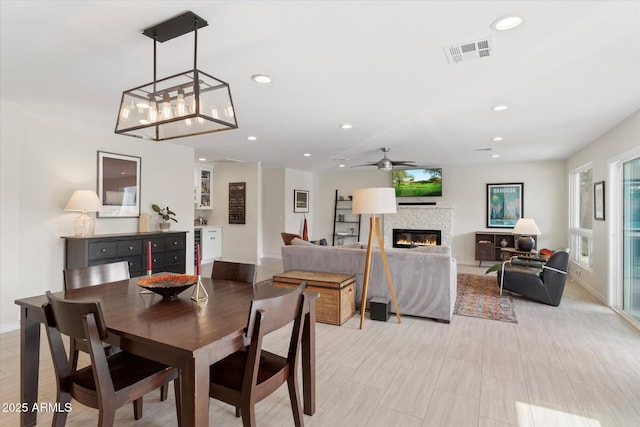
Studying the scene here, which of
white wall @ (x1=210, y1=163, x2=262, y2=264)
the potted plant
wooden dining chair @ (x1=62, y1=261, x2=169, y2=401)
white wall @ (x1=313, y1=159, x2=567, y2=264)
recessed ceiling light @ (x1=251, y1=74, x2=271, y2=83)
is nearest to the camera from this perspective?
wooden dining chair @ (x1=62, y1=261, x2=169, y2=401)

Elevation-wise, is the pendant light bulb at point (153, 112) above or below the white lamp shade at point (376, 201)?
above

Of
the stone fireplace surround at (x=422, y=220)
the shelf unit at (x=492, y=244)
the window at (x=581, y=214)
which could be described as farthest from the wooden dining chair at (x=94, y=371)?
the stone fireplace surround at (x=422, y=220)

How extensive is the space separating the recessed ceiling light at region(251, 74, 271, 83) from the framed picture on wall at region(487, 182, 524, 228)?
6.70 metres

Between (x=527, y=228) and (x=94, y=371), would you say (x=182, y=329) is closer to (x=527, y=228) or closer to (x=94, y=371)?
(x=94, y=371)

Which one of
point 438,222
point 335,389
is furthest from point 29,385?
point 438,222

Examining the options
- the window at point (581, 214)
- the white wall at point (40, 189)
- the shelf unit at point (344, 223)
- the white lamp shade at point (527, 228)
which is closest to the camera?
the white wall at point (40, 189)

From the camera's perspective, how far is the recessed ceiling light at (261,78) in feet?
9.12

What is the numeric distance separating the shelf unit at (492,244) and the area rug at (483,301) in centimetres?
142

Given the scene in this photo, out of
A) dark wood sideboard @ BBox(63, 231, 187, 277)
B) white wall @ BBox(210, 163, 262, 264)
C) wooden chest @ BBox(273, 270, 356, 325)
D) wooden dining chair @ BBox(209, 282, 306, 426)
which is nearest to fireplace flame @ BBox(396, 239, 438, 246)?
white wall @ BBox(210, 163, 262, 264)

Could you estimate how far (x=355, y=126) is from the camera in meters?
4.43

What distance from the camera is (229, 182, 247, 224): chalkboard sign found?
7.97 metres

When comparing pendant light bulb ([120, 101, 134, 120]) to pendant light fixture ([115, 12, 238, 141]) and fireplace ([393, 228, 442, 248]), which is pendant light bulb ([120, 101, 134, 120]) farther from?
fireplace ([393, 228, 442, 248])

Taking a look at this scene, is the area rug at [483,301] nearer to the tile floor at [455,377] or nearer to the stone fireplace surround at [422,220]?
the tile floor at [455,377]

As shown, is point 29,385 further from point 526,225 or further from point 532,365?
point 526,225
